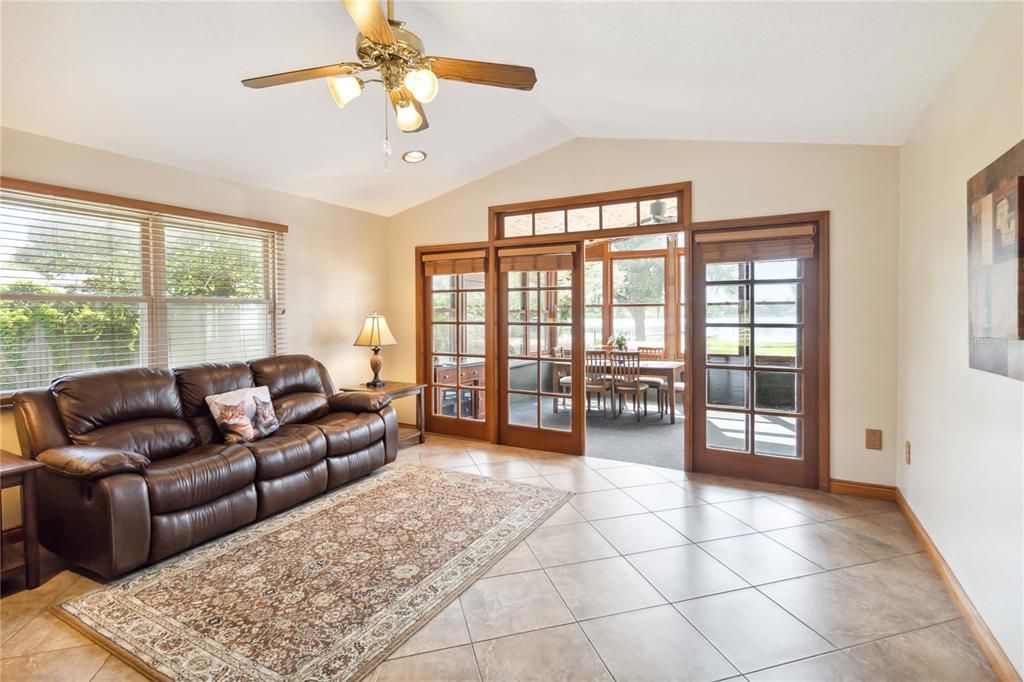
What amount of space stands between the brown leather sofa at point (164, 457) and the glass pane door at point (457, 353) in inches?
50.5

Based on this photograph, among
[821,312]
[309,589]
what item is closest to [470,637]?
[309,589]

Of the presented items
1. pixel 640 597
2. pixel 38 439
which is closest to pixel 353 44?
pixel 38 439

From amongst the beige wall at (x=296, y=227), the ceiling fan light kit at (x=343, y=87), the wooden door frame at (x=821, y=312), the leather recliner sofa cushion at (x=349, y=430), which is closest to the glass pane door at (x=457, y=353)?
the beige wall at (x=296, y=227)

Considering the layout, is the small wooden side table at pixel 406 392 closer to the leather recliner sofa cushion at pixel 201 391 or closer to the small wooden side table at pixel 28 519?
the leather recliner sofa cushion at pixel 201 391

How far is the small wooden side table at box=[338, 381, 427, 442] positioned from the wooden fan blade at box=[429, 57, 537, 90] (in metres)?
2.91

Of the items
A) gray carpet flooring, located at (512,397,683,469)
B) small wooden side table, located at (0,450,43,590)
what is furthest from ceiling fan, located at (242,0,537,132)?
gray carpet flooring, located at (512,397,683,469)

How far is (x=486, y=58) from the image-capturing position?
2.86m

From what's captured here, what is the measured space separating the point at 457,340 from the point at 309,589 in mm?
3002

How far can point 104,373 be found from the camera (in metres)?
2.93

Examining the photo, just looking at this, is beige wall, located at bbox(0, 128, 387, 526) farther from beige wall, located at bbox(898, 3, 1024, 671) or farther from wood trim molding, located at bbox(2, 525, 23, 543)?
beige wall, located at bbox(898, 3, 1024, 671)

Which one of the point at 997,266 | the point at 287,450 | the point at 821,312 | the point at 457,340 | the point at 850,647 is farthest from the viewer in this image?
the point at 457,340

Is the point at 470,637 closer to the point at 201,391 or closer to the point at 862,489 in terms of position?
the point at 201,391

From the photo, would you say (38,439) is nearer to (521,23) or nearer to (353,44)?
(353,44)

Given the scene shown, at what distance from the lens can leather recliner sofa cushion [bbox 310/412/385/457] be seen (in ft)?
11.3
